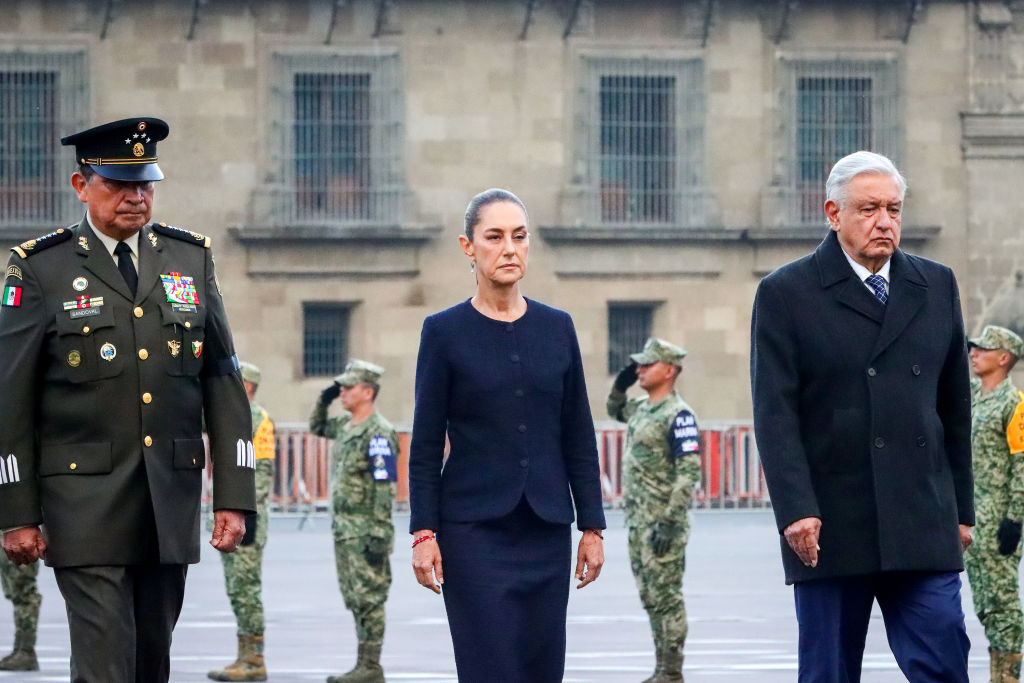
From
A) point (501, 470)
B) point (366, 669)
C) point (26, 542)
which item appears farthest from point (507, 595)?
point (366, 669)

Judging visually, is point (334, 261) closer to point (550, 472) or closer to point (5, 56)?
point (5, 56)

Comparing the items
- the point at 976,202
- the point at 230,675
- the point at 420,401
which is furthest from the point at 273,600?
the point at 976,202

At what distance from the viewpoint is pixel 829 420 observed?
776 centimetres

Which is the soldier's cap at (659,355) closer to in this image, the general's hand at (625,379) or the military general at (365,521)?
the general's hand at (625,379)

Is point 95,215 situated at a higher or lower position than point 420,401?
higher

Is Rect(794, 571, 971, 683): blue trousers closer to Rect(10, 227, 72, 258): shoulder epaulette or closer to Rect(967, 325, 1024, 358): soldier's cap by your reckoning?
Rect(10, 227, 72, 258): shoulder epaulette

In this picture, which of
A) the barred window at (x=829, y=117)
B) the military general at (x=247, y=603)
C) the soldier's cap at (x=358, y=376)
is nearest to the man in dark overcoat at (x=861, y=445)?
the military general at (x=247, y=603)

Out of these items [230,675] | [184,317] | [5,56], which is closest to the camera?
[184,317]

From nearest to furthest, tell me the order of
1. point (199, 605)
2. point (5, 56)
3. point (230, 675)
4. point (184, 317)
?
point (184, 317) < point (230, 675) < point (199, 605) < point (5, 56)

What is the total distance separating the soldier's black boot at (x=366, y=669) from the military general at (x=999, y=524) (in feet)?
10.9

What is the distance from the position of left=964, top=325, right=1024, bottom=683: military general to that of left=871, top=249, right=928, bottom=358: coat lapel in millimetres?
4228

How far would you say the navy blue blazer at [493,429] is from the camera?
25.3 ft

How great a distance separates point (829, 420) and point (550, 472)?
95 cm

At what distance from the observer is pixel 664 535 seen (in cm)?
1332
